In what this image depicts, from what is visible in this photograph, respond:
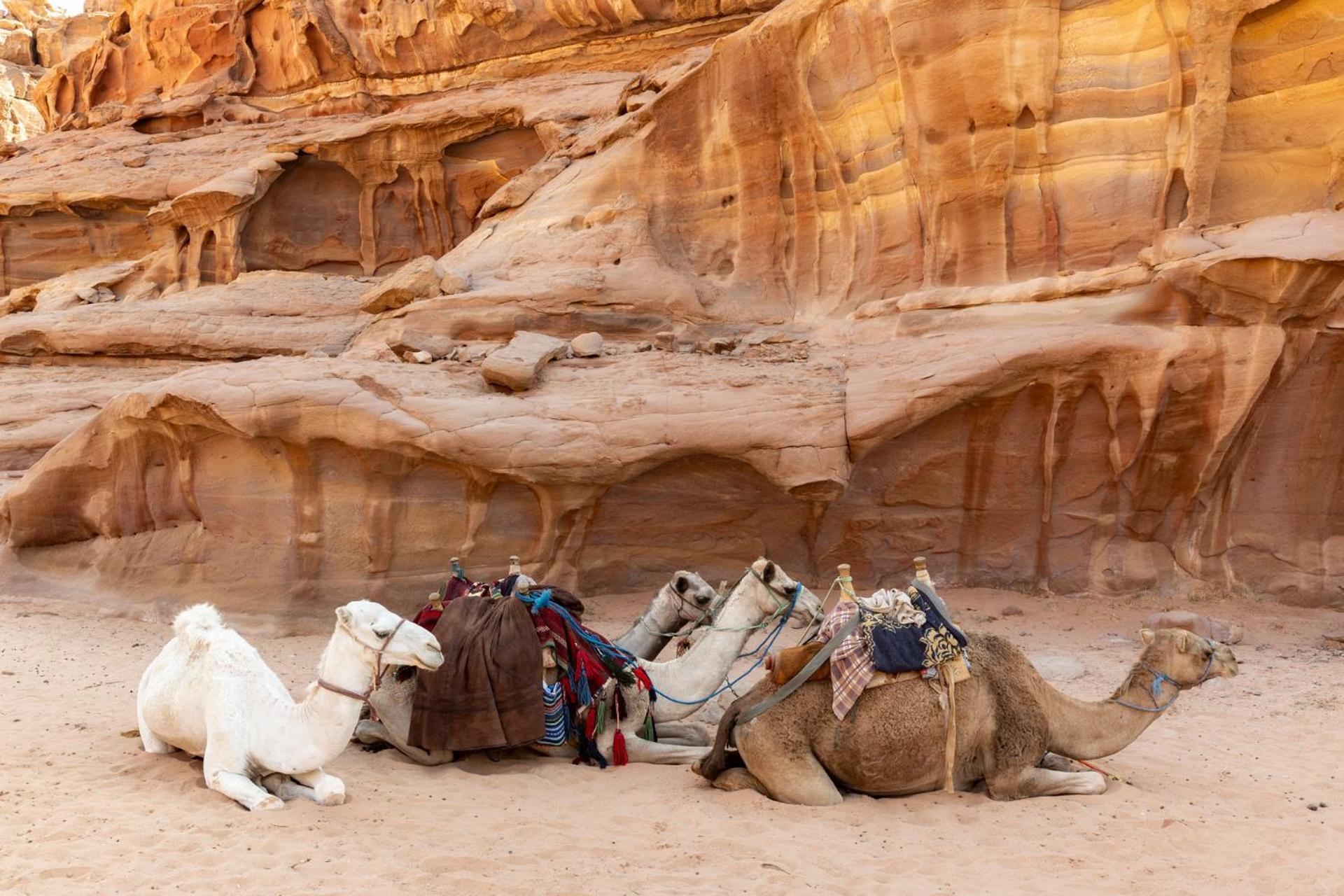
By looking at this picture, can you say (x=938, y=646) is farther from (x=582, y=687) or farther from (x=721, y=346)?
(x=721, y=346)

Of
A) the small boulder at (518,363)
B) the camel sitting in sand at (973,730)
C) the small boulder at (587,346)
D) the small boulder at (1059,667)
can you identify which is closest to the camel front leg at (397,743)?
the camel sitting in sand at (973,730)

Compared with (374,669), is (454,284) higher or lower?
higher

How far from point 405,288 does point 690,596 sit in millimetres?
8280

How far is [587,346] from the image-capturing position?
38.0 ft

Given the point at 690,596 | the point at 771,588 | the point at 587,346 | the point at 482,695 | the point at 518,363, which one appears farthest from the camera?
the point at 587,346

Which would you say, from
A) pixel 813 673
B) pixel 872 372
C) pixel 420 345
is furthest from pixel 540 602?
pixel 420 345

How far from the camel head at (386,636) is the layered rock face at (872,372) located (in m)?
4.20

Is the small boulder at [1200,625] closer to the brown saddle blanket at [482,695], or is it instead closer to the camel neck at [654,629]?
the camel neck at [654,629]

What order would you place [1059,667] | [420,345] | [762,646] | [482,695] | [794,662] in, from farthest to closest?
1. [420,345]
2. [1059,667]
3. [762,646]
4. [482,695]
5. [794,662]

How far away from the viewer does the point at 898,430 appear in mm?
9719

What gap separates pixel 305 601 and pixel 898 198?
765cm

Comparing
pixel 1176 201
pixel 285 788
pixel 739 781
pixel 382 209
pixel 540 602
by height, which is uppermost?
pixel 382 209

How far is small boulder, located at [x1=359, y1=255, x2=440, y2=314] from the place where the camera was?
13.8m

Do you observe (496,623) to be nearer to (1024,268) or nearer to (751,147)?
(1024,268)
